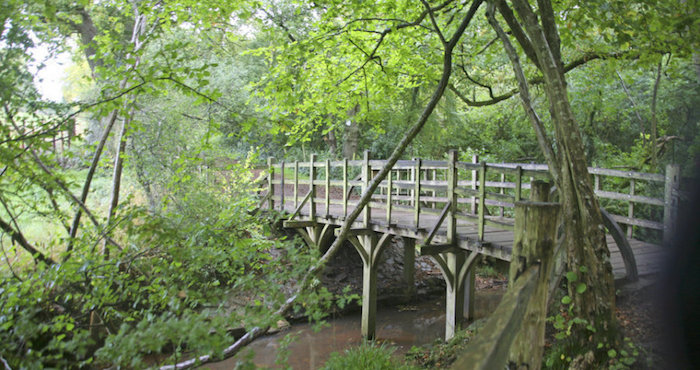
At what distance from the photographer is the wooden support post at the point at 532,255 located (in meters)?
1.92

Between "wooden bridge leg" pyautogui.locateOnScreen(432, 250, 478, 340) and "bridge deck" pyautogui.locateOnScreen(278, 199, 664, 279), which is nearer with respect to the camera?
"bridge deck" pyautogui.locateOnScreen(278, 199, 664, 279)

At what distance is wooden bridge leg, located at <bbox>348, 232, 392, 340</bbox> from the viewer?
830 centimetres

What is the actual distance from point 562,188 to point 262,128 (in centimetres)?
270

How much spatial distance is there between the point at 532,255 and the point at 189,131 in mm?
8623

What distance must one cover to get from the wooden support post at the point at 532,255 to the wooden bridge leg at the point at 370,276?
6105 millimetres

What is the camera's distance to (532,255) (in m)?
1.93

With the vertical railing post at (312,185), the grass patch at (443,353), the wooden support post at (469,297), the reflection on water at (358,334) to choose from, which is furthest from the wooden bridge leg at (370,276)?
the grass patch at (443,353)

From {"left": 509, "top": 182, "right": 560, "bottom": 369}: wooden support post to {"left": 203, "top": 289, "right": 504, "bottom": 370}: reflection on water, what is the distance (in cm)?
541

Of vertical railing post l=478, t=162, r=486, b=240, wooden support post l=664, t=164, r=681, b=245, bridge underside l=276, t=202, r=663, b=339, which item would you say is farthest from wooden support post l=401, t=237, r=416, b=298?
wooden support post l=664, t=164, r=681, b=245

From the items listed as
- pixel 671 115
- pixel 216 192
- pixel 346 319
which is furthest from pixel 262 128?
pixel 671 115

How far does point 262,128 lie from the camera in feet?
13.4

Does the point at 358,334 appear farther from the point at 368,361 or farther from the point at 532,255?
the point at 532,255

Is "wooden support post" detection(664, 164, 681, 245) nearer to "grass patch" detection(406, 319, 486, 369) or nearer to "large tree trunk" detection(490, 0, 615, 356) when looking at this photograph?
"large tree trunk" detection(490, 0, 615, 356)

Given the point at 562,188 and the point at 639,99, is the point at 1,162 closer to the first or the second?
the point at 562,188
